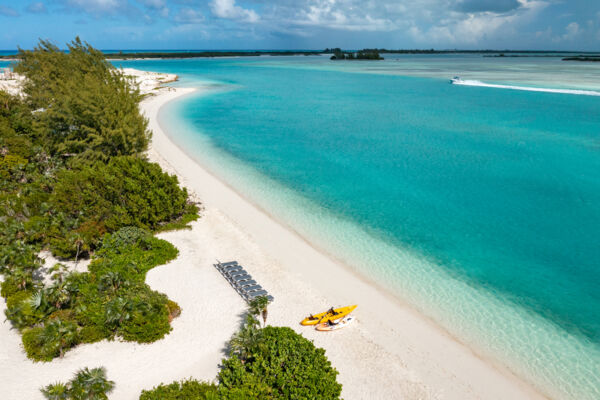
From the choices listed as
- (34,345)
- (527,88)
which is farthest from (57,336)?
(527,88)

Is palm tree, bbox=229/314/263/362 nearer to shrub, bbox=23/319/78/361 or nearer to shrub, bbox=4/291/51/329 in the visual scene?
shrub, bbox=23/319/78/361

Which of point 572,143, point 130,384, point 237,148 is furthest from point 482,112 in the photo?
point 130,384

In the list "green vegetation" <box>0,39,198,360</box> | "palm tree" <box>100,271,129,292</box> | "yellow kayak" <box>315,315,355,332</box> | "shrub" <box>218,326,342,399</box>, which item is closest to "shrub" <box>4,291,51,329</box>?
"green vegetation" <box>0,39,198,360</box>

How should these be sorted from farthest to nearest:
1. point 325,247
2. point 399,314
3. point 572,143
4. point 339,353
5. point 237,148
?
point 572,143 < point 237,148 < point 325,247 < point 399,314 < point 339,353

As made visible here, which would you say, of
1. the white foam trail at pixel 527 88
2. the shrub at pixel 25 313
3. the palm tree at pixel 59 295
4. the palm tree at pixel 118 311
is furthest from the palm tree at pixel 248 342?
the white foam trail at pixel 527 88

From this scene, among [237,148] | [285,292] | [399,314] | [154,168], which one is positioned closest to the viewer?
[399,314]

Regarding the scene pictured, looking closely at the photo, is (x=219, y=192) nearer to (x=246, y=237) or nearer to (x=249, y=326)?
(x=246, y=237)

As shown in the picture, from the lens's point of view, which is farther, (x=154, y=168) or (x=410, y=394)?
→ (x=154, y=168)
